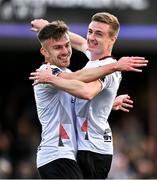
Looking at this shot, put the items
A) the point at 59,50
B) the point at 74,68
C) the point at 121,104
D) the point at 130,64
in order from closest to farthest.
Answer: the point at 130,64
the point at 59,50
the point at 121,104
the point at 74,68

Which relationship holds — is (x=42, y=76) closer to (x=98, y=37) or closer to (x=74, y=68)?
(x=98, y=37)

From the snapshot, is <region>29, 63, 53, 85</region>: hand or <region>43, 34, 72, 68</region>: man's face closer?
<region>29, 63, 53, 85</region>: hand

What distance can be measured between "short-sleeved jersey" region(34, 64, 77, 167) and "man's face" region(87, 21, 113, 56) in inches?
19.0

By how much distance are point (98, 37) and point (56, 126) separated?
2.93 feet

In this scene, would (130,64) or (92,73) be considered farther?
(92,73)

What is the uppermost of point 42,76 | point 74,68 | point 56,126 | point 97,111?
point 42,76

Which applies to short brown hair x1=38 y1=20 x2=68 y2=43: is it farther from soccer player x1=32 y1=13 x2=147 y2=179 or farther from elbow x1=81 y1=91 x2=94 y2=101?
elbow x1=81 y1=91 x2=94 y2=101

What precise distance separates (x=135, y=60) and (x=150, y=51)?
8.06 metres

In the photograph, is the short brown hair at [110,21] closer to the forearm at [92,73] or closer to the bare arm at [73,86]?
the forearm at [92,73]

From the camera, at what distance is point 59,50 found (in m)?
8.09

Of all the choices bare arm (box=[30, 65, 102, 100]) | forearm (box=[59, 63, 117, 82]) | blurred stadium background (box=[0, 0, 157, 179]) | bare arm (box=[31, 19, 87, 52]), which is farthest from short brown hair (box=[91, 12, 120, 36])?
blurred stadium background (box=[0, 0, 157, 179])

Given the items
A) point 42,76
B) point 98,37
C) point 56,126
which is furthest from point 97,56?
point 56,126

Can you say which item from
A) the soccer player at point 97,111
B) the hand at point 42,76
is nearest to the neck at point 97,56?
the soccer player at point 97,111

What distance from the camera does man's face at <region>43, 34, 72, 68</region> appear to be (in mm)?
8094
